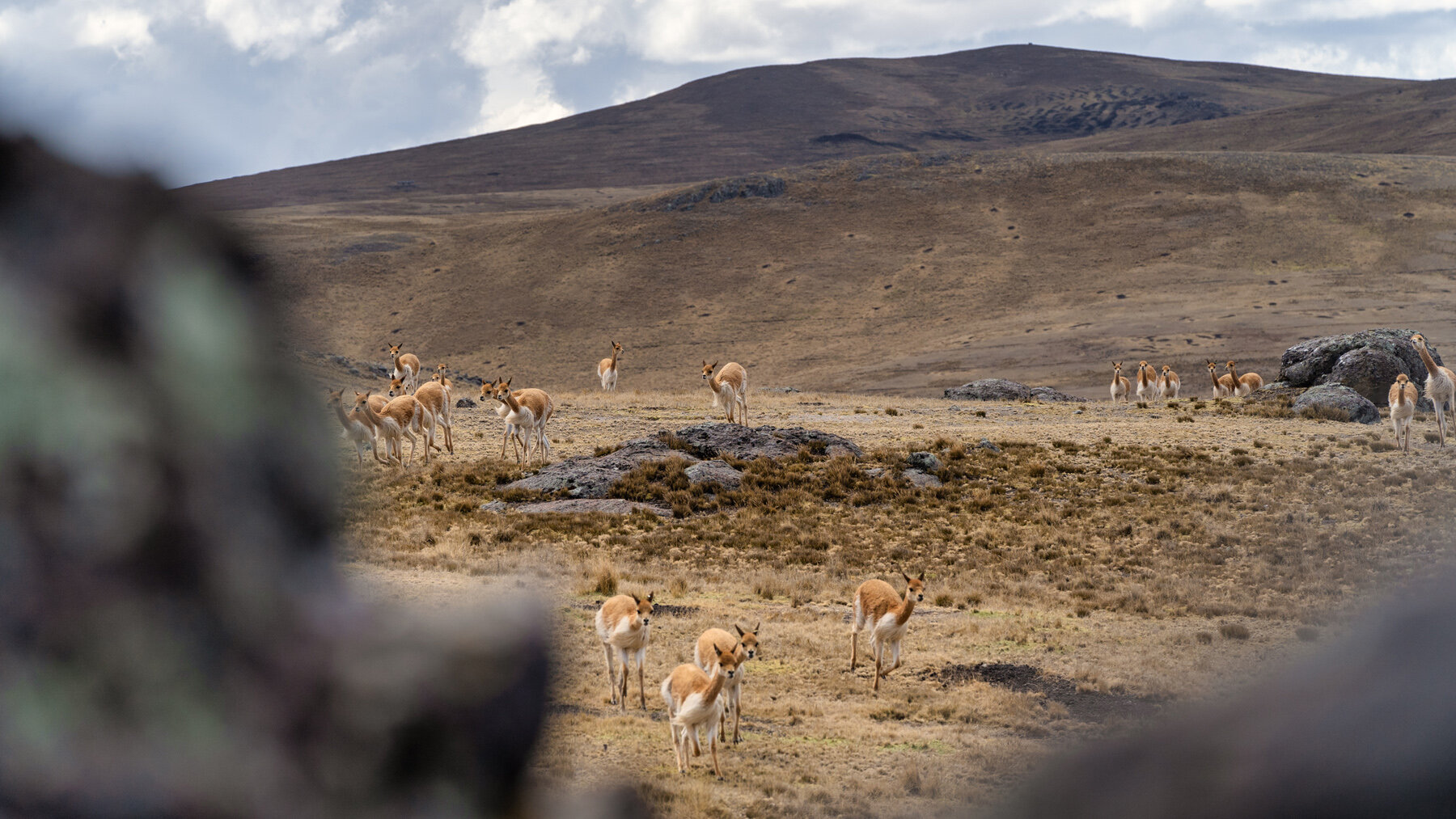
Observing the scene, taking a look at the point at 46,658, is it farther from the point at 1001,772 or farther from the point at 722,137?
the point at 722,137

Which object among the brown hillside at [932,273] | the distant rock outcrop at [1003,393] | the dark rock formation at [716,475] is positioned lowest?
the dark rock formation at [716,475]

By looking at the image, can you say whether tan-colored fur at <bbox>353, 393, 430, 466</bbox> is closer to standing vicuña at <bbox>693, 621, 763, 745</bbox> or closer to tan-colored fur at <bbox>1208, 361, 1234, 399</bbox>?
standing vicuña at <bbox>693, 621, 763, 745</bbox>

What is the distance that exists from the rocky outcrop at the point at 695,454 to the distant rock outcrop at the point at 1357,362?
61.8 feet

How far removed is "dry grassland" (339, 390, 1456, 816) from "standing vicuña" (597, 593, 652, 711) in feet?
0.96

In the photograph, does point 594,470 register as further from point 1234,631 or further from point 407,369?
point 1234,631

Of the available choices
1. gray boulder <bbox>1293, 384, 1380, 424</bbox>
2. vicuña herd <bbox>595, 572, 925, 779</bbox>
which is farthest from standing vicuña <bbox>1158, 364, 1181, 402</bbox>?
vicuña herd <bbox>595, 572, 925, 779</bbox>

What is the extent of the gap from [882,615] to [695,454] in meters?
13.4

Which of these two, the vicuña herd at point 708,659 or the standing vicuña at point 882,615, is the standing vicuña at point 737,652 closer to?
the vicuña herd at point 708,659

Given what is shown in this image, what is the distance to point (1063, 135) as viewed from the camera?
609ft

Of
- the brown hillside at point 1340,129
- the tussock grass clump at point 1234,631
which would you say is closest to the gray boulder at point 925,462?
the tussock grass clump at point 1234,631

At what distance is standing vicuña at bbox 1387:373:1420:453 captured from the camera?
2277 centimetres

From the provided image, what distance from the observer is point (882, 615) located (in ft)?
35.1

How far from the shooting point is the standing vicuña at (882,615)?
34.6 feet

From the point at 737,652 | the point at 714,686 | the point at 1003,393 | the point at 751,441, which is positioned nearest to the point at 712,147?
the point at 1003,393
